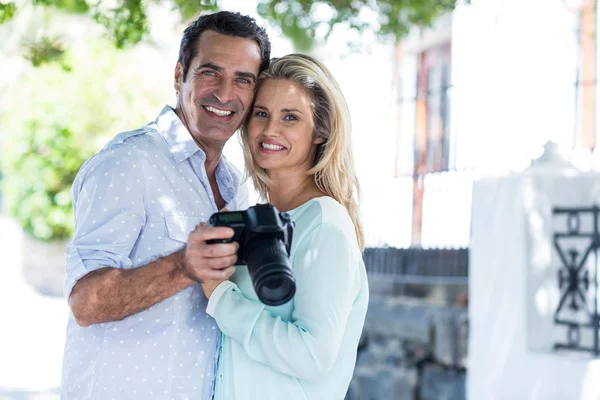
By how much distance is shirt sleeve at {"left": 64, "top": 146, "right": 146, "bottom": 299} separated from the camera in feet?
6.58

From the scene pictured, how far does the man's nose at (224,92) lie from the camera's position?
235 centimetres

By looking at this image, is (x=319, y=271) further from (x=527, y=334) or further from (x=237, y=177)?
(x=527, y=334)

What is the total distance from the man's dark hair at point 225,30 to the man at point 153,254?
0.02m

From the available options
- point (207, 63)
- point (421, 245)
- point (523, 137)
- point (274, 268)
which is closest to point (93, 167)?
point (207, 63)

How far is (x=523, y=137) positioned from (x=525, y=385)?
3.63m

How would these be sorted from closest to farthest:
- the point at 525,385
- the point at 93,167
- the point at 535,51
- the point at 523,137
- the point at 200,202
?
the point at 93,167 < the point at 200,202 < the point at 525,385 < the point at 523,137 < the point at 535,51

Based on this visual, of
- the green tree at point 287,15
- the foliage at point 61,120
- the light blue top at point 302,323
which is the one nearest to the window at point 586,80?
the green tree at point 287,15

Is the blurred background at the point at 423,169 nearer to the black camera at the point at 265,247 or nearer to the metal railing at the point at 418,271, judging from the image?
the metal railing at the point at 418,271

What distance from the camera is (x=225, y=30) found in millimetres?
2449

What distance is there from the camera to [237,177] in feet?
8.69

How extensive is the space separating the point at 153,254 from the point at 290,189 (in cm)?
49

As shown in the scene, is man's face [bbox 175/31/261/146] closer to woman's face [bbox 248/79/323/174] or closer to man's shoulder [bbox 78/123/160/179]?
woman's face [bbox 248/79/323/174]

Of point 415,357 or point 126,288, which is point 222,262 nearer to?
point 126,288

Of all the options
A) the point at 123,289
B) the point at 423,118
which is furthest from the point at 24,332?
the point at 123,289
